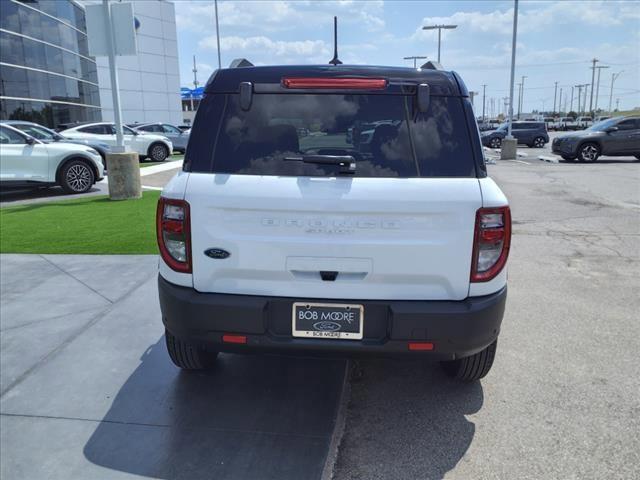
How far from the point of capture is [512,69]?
80.3ft

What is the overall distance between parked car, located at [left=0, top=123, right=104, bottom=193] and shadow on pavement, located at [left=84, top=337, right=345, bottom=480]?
9.10 m

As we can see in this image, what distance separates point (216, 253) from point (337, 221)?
2.13 ft

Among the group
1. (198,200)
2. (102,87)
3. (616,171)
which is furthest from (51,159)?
(102,87)

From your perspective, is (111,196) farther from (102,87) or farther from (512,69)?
(102,87)

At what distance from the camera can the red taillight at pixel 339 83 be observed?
281 cm

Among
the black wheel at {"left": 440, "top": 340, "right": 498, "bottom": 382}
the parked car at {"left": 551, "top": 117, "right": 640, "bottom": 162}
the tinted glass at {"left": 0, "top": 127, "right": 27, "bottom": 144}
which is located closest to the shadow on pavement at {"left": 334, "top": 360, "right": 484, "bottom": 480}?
the black wheel at {"left": 440, "top": 340, "right": 498, "bottom": 382}

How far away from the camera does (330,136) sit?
286 centimetres

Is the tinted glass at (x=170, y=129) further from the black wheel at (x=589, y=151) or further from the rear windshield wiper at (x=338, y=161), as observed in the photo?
the rear windshield wiper at (x=338, y=161)

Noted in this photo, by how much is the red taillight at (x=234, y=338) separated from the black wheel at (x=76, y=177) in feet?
33.7

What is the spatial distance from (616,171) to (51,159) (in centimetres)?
1647

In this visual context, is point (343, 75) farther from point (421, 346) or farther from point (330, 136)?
point (421, 346)

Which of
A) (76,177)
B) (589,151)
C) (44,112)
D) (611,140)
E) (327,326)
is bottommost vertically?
(589,151)

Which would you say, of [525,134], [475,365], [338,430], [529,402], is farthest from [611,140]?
[338,430]

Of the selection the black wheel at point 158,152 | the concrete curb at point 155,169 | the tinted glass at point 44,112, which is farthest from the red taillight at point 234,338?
the tinted glass at point 44,112
